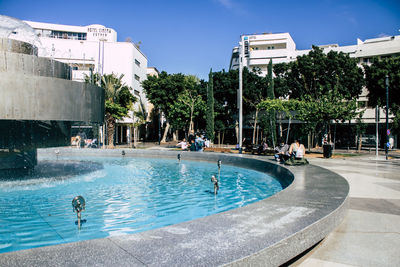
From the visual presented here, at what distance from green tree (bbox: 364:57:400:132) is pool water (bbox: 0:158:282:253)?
95.4ft

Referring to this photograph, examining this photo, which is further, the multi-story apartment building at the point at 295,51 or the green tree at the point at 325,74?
the multi-story apartment building at the point at 295,51

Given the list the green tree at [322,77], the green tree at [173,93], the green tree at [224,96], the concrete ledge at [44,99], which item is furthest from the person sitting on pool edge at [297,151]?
the green tree at [173,93]

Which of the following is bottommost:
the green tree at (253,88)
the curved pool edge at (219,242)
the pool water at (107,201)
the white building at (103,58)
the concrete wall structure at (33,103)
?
the pool water at (107,201)

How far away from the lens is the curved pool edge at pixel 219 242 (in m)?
3.01

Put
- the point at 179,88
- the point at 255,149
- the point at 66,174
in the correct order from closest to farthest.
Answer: the point at 66,174 < the point at 255,149 < the point at 179,88

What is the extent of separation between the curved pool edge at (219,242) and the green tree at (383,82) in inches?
1322

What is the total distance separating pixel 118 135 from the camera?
51.2 meters

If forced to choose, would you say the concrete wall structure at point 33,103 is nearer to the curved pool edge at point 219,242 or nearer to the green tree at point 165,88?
the curved pool edge at point 219,242

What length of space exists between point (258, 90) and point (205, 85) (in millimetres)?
7913

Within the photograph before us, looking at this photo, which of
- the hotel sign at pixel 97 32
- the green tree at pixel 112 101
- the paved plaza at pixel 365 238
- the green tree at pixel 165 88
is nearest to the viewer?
the paved plaza at pixel 365 238

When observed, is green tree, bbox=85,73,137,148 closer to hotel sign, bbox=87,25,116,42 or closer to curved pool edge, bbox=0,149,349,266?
curved pool edge, bbox=0,149,349,266

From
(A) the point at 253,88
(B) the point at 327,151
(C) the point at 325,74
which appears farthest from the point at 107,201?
(C) the point at 325,74

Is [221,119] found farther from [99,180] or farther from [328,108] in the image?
[99,180]

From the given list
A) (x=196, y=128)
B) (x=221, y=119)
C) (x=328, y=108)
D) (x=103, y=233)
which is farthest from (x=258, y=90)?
(x=103, y=233)
